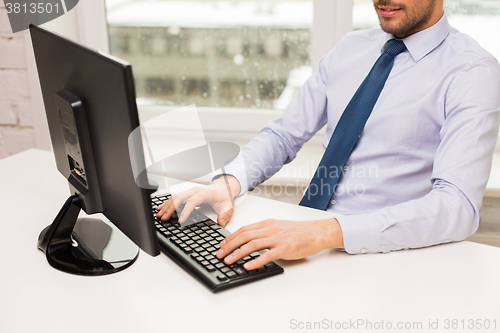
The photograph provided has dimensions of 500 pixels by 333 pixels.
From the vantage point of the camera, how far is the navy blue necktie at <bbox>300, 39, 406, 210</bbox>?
1.23 meters

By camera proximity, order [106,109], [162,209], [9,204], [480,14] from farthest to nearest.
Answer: [480,14], [9,204], [162,209], [106,109]

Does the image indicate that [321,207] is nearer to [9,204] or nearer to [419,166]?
[419,166]

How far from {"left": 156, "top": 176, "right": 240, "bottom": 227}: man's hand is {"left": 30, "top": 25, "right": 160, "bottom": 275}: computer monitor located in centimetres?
12

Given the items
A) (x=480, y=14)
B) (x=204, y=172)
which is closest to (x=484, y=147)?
(x=204, y=172)

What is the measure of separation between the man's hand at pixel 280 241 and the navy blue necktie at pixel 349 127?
381mm

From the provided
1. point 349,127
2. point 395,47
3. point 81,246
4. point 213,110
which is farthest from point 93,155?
point 213,110

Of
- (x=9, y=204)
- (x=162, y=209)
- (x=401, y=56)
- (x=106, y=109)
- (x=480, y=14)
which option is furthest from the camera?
(x=480, y=14)

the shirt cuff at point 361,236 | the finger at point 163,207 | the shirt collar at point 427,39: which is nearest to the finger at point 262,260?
the shirt cuff at point 361,236

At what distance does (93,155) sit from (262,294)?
1.21ft

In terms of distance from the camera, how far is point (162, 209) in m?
1.00

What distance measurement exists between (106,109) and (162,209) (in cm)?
35

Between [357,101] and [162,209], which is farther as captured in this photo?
[357,101]

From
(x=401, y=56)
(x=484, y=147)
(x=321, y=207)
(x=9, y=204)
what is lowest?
(x=321, y=207)

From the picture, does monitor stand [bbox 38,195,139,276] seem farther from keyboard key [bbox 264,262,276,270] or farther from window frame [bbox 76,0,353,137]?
→ window frame [bbox 76,0,353,137]
